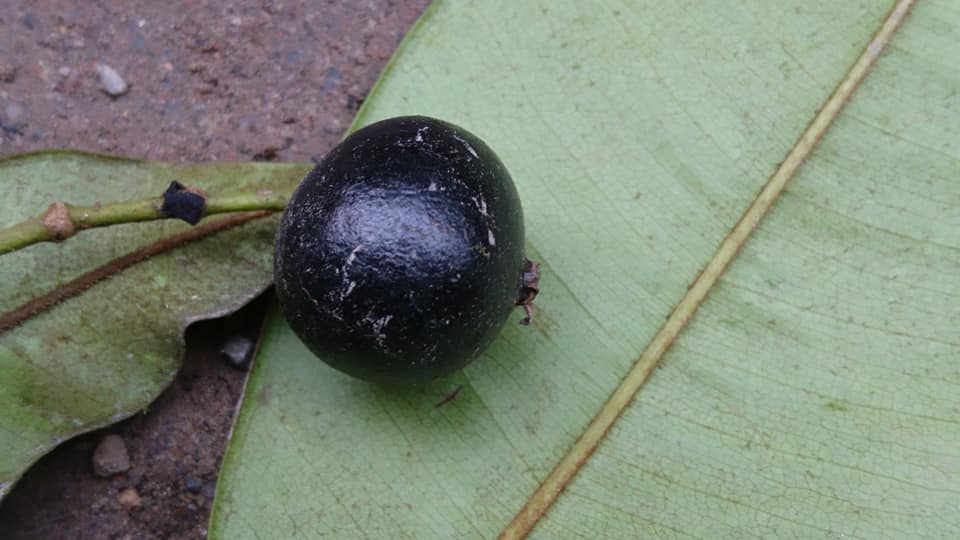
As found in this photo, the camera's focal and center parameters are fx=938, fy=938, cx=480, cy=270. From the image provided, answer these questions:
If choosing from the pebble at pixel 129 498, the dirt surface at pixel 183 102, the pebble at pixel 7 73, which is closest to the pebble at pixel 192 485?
the dirt surface at pixel 183 102

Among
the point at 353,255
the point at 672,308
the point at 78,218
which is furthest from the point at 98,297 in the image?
the point at 672,308

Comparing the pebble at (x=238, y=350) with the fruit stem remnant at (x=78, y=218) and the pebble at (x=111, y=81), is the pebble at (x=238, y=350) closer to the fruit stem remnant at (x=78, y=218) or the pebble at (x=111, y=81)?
the fruit stem remnant at (x=78, y=218)

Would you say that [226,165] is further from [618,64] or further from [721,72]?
[721,72]

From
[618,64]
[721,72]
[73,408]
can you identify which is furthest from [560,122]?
[73,408]

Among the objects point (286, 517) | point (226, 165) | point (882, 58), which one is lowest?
point (286, 517)

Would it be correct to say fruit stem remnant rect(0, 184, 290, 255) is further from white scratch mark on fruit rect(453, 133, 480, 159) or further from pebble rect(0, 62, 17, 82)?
pebble rect(0, 62, 17, 82)

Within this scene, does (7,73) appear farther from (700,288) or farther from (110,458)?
(700,288)
